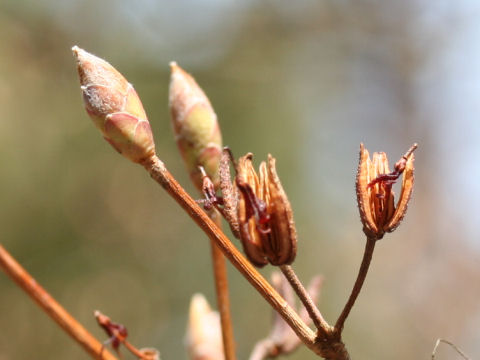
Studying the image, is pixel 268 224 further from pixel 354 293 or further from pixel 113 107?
pixel 113 107

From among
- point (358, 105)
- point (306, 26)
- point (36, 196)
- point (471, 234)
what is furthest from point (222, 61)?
point (471, 234)

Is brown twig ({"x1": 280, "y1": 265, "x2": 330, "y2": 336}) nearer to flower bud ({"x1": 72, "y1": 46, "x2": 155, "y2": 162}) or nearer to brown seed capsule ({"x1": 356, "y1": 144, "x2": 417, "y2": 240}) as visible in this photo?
brown seed capsule ({"x1": 356, "y1": 144, "x2": 417, "y2": 240})

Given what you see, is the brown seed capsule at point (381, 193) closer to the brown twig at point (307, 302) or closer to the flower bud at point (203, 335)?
the brown twig at point (307, 302)

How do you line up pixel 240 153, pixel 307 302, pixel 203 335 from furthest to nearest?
pixel 240 153, pixel 203 335, pixel 307 302

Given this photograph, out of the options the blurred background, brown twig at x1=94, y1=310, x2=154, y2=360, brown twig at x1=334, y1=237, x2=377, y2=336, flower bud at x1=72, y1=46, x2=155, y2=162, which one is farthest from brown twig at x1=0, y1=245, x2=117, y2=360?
the blurred background

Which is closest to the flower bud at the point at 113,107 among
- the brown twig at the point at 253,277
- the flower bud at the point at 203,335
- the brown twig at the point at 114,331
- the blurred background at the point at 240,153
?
the brown twig at the point at 253,277

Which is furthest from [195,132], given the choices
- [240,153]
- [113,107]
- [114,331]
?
[240,153]
